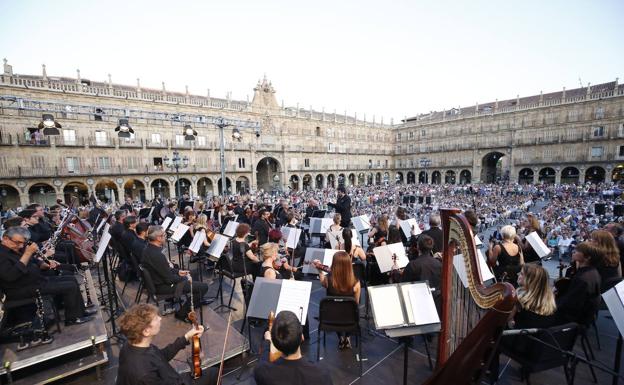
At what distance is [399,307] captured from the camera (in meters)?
2.86

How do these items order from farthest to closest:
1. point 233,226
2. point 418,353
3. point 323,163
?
point 323,163 < point 233,226 < point 418,353

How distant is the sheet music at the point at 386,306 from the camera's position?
9.12ft

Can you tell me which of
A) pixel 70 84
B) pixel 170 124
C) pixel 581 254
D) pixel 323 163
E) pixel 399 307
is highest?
pixel 70 84

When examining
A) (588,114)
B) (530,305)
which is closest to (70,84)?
(530,305)

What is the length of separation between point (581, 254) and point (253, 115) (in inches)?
1391

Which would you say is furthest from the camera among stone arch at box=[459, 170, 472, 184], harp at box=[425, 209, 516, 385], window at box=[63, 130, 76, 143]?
stone arch at box=[459, 170, 472, 184]

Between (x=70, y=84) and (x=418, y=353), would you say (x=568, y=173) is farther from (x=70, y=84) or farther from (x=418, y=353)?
(x=70, y=84)

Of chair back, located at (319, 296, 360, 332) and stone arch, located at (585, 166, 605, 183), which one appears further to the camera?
stone arch, located at (585, 166, 605, 183)

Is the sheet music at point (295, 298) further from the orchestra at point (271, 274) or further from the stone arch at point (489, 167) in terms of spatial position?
the stone arch at point (489, 167)

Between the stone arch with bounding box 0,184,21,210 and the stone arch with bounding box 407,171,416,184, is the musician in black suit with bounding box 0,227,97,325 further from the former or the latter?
the stone arch with bounding box 407,171,416,184

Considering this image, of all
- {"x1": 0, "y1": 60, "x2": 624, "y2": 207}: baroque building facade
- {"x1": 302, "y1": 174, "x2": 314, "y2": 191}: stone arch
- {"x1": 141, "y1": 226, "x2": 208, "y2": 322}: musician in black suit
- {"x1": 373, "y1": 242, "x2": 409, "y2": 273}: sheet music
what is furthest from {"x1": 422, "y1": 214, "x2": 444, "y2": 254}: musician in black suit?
{"x1": 302, "y1": 174, "x2": 314, "y2": 191}: stone arch

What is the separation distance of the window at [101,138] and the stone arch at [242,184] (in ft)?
44.5

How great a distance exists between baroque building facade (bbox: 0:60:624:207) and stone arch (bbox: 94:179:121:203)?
124 mm

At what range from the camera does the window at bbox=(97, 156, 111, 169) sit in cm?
2604
